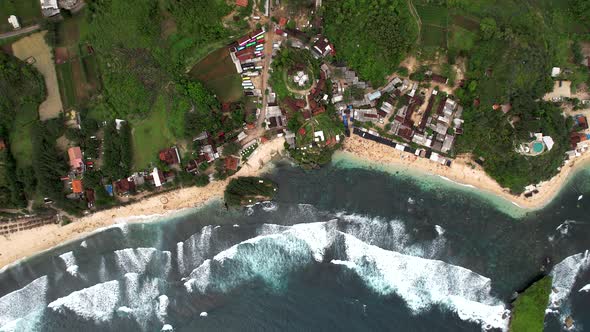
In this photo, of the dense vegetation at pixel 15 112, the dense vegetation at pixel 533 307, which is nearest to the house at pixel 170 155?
the dense vegetation at pixel 15 112

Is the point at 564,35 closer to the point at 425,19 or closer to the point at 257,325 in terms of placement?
the point at 425,19

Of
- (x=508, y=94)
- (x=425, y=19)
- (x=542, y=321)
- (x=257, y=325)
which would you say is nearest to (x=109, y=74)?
(x=257, y=325)

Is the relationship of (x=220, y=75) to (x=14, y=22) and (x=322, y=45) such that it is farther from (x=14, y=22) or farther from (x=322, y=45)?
(x=14, y=22)

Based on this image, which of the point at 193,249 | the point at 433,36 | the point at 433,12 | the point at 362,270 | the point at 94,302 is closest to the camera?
the point at 433,12

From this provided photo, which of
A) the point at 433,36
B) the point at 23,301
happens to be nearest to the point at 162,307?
the point at 23,301

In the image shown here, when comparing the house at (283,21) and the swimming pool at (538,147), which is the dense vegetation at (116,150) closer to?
the house at (283,21)

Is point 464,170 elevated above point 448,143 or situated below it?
below
